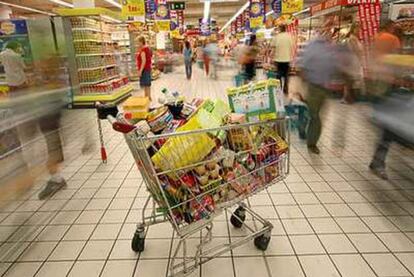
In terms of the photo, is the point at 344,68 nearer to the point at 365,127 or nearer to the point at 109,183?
the point at 365,127

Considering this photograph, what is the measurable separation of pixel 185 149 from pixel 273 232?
1.32 meters

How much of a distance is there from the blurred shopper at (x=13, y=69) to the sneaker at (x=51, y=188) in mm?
1531

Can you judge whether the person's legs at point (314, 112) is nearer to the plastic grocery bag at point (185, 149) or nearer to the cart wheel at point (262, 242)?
the cart wheel at point (262, 242)

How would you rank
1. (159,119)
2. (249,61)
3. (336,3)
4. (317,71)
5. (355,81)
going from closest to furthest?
(159,119) → (317,71) → (355,81) → (249,61) → (336,3)

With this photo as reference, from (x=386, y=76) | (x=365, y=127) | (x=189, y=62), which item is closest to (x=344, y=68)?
(x=386, y=76)

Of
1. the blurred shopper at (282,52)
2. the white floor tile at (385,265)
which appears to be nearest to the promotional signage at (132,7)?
the blurred shopper at (282,52)

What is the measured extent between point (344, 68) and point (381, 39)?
22.6 inches

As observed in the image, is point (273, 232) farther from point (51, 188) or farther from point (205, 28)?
point (205, 28)

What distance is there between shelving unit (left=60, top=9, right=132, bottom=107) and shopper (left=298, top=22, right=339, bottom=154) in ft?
18.7

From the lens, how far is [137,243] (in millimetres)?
2484

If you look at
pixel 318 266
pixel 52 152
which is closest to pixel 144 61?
pixel 52 152

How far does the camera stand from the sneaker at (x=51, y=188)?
11.3 ft

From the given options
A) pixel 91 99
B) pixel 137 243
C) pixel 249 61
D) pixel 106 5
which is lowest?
pixel 137 243

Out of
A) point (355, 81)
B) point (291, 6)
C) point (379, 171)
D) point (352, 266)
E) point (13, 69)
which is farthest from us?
point (291, 6)
